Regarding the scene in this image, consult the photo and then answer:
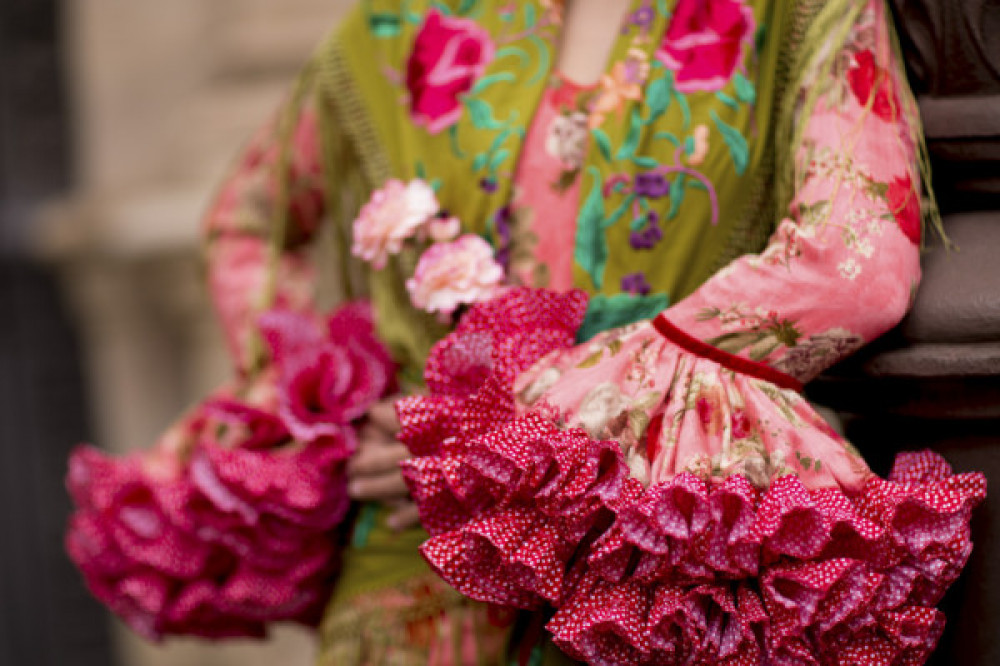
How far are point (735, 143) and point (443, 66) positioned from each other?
0.80 ft

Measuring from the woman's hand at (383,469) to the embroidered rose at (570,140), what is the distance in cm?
23

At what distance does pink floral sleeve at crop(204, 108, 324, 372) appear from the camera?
1063 mm

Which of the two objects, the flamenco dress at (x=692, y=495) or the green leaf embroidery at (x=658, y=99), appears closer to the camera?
the flamenco dress at (x=692, y=495)

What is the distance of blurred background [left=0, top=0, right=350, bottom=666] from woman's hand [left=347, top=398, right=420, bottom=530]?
3.42 ft

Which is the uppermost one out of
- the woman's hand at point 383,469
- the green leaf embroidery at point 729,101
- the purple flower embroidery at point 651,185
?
the green leaf embroidery at point 729,101

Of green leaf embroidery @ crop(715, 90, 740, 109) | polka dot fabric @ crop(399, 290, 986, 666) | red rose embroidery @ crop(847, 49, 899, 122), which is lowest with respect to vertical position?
polka dot fabric @ crop(399, 290, 986, 666)

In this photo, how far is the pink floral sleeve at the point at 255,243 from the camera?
41.9 inches

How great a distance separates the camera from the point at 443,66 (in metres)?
0.94

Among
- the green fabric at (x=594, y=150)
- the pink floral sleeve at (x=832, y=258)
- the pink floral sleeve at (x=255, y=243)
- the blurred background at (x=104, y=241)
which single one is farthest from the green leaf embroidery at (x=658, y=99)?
the blurred background at (x=104, y=241)

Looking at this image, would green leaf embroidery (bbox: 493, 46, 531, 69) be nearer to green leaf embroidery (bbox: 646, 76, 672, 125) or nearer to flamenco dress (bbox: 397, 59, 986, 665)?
green leaf embroidery (bbox: 646, 76, 672, 125)

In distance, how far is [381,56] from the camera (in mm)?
979

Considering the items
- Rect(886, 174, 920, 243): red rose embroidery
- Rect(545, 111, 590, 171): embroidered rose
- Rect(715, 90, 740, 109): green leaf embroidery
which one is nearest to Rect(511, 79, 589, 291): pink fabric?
A: Rect(545, 111, 590, 171): embroidered rose

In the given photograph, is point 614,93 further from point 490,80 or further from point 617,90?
point 490,80

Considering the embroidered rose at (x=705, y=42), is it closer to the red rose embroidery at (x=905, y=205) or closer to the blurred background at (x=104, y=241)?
the red rose embroidery at (x=905, y=205)
